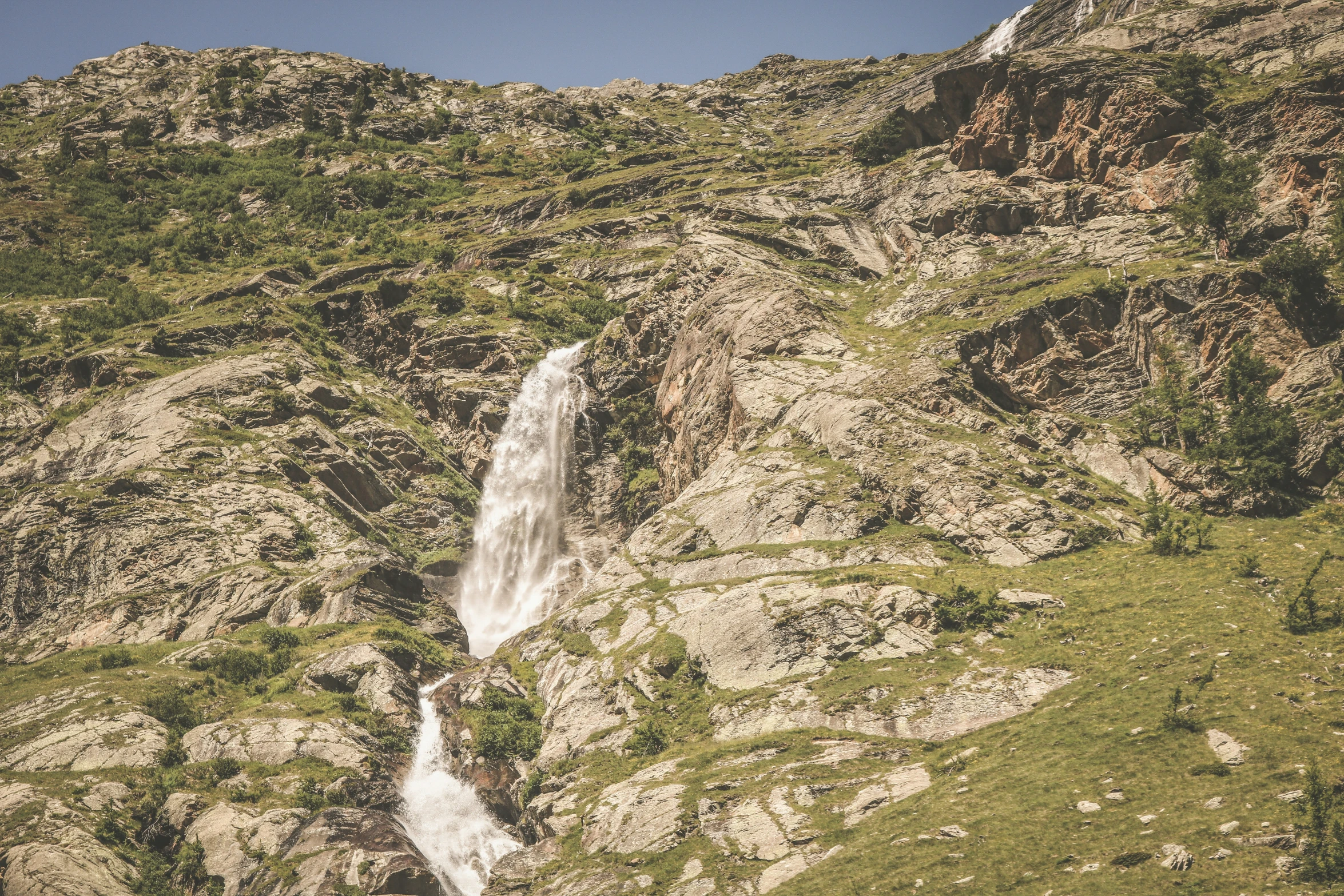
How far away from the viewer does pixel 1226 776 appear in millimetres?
19219

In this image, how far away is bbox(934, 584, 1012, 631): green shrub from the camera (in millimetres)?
31734

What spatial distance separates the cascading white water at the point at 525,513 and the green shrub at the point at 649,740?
82.2 ft

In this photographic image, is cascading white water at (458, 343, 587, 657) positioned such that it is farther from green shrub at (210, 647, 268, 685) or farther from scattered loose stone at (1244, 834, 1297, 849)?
scattered loose stone at (1244, 834, 1297, 849)

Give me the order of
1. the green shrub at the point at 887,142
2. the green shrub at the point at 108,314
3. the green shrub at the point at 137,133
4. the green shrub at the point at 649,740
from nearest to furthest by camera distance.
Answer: the green shrub at the point at 649,740
the green shrub at the point at 108,314
the green shrub at the point at 887,142
the green shrub at the point at 137,133

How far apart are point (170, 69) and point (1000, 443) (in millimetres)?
172165

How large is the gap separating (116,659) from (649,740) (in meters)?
31.9

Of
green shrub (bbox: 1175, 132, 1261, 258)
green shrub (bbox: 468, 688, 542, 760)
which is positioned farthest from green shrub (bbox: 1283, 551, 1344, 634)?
green shrub (bbox: 468, 688, 542, 760)

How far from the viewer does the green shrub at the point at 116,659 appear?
44.0 m

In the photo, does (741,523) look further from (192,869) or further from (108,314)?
(108,314)

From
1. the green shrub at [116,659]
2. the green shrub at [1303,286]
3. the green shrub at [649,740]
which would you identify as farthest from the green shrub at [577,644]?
the green shrub at [1303,286]

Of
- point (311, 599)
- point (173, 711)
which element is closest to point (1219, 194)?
point (311, 599)

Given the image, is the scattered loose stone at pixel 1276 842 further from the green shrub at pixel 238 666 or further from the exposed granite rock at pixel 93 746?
the green shrub at pixel 238 666

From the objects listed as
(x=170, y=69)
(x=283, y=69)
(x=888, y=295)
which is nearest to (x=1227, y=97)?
(x=888, y=295)

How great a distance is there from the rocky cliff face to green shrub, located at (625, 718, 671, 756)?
0.37 meters
